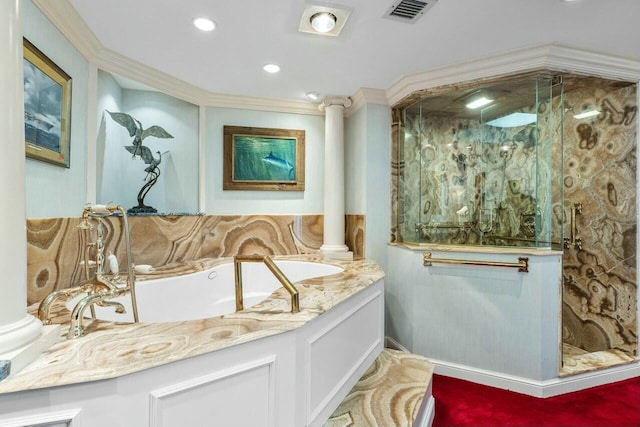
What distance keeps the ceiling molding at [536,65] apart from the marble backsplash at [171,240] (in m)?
1.28

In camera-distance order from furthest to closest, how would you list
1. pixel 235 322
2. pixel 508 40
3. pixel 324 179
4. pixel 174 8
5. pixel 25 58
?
1. pixel 324 179
2. pixel 508 40
3. pixel 174 8
4. pixel 25 58
5. pixel 235 322

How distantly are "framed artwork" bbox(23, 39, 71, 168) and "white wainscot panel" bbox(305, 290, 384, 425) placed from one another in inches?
61.2

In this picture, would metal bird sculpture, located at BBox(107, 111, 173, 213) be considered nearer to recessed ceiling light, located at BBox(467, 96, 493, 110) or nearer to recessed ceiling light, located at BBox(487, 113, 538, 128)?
recessed ceiling light, located at BBox(467, 96, 493, 110)

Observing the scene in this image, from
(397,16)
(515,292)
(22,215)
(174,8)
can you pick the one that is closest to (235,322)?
(22,215)

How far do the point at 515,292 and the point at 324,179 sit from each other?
1.83 meters

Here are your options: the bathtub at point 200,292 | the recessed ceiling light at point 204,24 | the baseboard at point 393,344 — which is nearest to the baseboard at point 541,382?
the baseboard at point 393,344

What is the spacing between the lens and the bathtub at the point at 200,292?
2078mm

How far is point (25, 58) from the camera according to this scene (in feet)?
4.54

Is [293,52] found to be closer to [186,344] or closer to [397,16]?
[397,16]

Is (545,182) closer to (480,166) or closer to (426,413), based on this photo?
(480,166)

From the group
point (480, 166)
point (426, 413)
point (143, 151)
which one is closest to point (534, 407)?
point (426, 413)

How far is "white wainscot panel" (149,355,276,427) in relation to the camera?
3.07ft

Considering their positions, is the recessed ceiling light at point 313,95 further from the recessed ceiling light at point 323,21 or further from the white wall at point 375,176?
the recessed ceiling light at point 323,21

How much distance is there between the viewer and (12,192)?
89 cm
